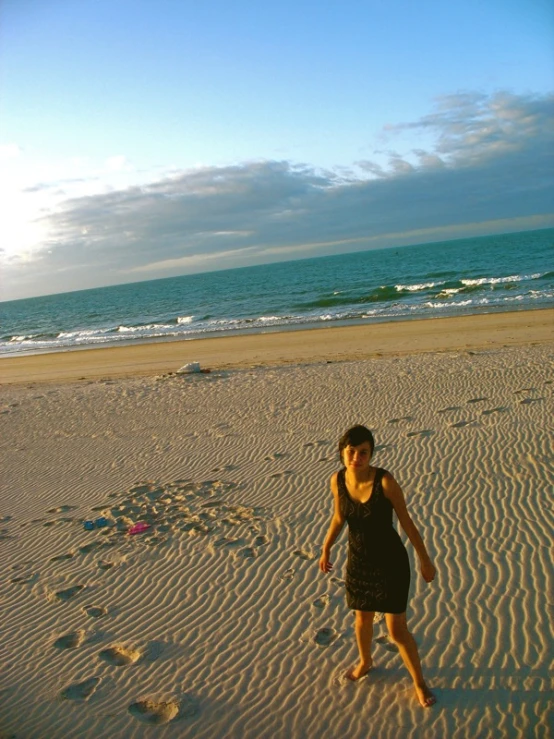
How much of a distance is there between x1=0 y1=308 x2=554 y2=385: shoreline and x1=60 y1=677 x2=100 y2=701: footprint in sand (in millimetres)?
12899

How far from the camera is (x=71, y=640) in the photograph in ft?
15.6

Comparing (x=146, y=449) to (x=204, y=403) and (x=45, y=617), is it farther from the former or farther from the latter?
(x=45, y=617)

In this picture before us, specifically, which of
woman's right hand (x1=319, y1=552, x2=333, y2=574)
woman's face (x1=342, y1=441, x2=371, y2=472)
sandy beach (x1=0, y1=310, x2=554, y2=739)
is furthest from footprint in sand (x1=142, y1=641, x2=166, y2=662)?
woman's face (x1=342, y1=441, x2=371, y2=472)

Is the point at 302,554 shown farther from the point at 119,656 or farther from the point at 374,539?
the point at 374,539

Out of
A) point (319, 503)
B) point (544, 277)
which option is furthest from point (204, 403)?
point (544, 277)

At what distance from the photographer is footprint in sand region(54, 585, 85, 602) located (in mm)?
5398

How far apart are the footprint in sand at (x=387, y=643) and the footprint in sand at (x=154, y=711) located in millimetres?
1432

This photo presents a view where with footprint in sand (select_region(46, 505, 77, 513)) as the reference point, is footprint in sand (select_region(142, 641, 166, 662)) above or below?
below

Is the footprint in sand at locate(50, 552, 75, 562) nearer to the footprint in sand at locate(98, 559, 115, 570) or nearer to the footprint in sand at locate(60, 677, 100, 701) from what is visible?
the footprint in sand at locate(98, 559, 115, 570)

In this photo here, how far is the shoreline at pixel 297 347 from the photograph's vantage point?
17906 mm

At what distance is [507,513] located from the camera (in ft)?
20.3

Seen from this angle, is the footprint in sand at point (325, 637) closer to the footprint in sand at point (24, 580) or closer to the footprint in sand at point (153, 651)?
the footprint in sand at point (153, 651)

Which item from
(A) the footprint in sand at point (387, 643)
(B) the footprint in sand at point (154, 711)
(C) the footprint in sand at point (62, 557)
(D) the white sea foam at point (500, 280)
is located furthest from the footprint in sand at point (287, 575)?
(D) the white sea foam at point (500, 280)

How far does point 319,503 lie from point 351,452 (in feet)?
12.4
